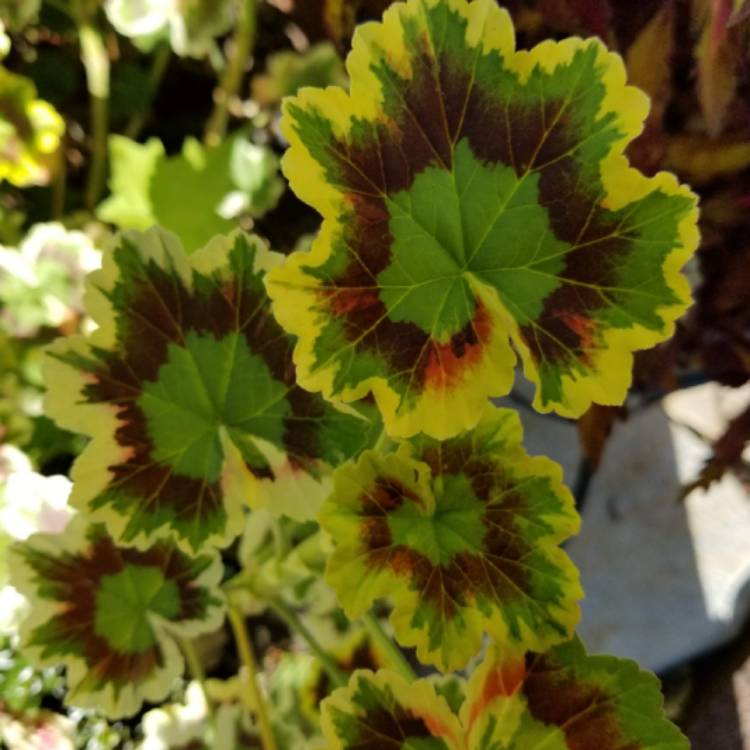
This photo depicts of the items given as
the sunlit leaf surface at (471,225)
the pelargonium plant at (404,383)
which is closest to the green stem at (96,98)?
the pelargonium plant at (404,383)

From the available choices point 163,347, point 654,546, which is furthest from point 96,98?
point 654,546

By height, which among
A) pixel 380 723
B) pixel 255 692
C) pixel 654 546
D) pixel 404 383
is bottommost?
pixel 654 546

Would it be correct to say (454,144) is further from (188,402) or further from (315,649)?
(315,649)

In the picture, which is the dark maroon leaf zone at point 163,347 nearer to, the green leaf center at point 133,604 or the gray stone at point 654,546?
the green leaf center at point 133,604

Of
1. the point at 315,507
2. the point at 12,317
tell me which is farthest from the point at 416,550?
the point at 12,317

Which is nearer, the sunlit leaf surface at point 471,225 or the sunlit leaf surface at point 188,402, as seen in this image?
the sunlit leaf surface at point 471,225

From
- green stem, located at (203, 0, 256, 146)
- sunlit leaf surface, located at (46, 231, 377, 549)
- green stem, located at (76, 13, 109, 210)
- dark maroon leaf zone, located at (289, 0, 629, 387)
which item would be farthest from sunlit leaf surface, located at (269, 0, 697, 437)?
green stem, located at (76, 13, 109, 210)

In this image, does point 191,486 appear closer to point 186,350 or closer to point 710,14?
point 186,350
